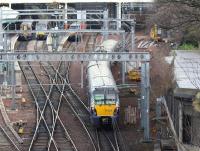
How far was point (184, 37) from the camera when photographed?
117ft

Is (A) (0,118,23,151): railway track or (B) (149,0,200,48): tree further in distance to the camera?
(A) (0,118,23,151): railway track

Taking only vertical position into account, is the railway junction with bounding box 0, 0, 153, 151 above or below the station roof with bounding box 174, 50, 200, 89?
below

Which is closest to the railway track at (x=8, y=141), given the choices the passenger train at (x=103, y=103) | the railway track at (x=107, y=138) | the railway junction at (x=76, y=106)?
the railway junction at (x=76, y=106)

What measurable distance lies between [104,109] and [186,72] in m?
8.07

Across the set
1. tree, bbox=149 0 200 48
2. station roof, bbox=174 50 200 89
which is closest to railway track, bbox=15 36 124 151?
station roof, bbox=174 50 200 89

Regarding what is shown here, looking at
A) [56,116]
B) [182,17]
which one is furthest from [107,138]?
[182,17]

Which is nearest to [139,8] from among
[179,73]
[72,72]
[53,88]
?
[72,72]

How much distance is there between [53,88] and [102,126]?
31.4 ft

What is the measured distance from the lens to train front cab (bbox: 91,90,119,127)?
90.2 feet

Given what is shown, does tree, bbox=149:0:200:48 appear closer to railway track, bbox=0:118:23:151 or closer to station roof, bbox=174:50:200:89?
station roof, bbox=174:50:200:89

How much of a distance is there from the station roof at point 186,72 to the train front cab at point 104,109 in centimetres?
410

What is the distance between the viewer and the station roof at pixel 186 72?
1801 centimetres

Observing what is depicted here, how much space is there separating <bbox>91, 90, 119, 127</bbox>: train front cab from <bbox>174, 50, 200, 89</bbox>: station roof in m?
4.10

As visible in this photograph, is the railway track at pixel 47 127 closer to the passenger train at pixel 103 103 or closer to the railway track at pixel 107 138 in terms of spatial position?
the railway track at pixel 107 138
